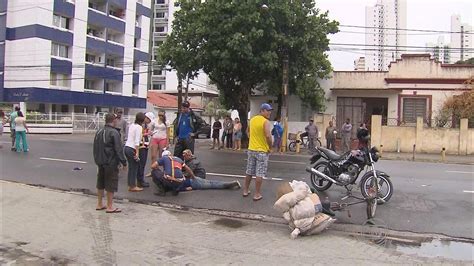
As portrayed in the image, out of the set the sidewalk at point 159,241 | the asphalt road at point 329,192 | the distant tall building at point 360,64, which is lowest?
the sidewalk at point 159,241

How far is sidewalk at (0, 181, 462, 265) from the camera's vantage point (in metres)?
5.70

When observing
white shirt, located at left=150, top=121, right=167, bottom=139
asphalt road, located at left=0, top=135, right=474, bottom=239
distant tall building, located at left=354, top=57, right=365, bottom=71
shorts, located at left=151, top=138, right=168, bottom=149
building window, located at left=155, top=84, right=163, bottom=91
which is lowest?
asphalt road, located at left=0, top=135, right=474, bottom=239

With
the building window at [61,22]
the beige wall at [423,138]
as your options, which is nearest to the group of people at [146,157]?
the beige wall at [423,138]

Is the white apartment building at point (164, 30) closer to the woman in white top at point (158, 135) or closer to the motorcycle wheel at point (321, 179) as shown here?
the woman in white top at point (158, 135)

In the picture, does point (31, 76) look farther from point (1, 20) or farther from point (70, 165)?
point (70, 165)

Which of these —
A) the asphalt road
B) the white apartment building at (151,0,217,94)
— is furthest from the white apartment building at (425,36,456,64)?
the white apartment building at (151,0,217,94)

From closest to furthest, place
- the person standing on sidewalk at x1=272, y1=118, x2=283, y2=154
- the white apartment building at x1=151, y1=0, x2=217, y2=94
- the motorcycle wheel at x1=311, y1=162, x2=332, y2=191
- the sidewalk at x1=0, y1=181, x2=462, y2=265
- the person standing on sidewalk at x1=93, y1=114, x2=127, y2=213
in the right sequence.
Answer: the sidewalk at x1=0, y1=181, x2=462, y2=265
the person standing on sidewalk at x1=93, y1=114, x2=127, y2=213
the motorcycle wheel at x1=311, y1=162, x2=332, y2=191
the person standing on sidewalk at x1=272, y1=118, x2=283, y2=154
the white apartment building at x1=151, y1=0, x2=217, y2=94

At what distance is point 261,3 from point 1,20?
33.8m

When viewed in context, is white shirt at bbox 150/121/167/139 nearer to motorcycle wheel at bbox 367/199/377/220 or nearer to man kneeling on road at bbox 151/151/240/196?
man kneeling on road at bbox 151/151/240/196

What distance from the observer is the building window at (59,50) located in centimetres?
4528

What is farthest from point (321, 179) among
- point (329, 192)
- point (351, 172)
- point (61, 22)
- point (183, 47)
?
point (61, 22)

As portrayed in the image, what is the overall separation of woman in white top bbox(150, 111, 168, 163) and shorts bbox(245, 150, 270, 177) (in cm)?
293

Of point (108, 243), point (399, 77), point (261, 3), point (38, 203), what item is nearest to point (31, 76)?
point (261, 3)

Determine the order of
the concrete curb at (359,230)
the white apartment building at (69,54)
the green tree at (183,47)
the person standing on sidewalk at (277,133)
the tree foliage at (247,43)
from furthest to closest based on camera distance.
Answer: the white apartment building at (69,54) → the green tree at (183,47) → the person standing on sidewalk at (277,133) → the tree foliage at (247,43) → the concrete curb at (359,230)
